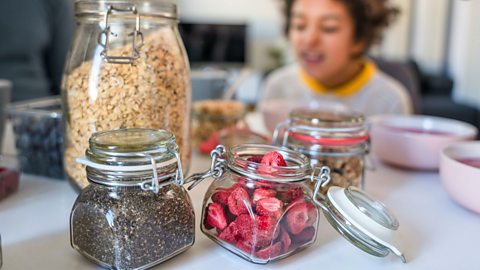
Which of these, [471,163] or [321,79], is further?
[321,79]

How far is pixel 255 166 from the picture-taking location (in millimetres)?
425

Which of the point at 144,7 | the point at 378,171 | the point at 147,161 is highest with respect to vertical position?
the point at 144,7

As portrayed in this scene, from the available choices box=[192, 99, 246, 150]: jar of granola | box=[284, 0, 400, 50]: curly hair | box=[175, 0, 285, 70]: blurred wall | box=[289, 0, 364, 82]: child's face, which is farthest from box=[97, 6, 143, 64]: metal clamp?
box=[175, 0, 285, 70]: blurred wall

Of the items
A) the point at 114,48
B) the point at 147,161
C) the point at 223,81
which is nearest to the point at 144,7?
the point at 114,48

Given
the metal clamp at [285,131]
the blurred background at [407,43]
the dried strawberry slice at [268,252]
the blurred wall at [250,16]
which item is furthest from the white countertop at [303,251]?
the blurred wall at [250,16]

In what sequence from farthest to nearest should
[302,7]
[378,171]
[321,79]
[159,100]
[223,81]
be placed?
[321,79]
[302,7]
[223,81]
[378,171]
[159,100]

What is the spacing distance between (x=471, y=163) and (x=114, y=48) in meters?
0.50

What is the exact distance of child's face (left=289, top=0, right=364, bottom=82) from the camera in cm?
131

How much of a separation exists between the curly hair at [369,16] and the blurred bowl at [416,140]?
2.11 ft

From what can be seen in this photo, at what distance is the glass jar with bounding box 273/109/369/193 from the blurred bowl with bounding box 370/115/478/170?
17 cm

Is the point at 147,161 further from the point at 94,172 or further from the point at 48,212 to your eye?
the point at 48,212

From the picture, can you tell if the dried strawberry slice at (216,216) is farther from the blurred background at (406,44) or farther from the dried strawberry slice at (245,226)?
the blurred background at (406,44)

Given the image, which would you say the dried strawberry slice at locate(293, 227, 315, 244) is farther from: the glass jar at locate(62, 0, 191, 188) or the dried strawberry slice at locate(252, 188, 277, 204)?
the glass jar at locate(62, 0, 191, 188)

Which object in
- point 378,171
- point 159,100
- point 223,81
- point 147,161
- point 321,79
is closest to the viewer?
point 147,161
